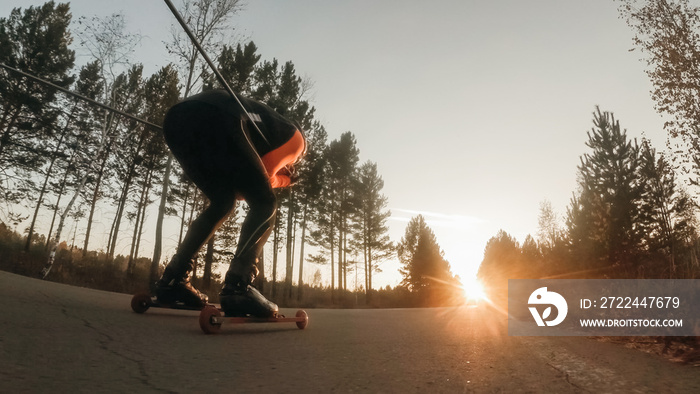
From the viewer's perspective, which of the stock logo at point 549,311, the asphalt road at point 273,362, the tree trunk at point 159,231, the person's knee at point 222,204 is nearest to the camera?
the asphalt road at point 273,362

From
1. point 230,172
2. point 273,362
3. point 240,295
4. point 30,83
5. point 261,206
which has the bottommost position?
point 273,362

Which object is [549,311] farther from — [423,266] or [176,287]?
[423,266]

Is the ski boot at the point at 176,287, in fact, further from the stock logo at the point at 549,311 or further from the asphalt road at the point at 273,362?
the stock logo at the point at 549,311

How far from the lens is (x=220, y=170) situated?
2248 millimetres

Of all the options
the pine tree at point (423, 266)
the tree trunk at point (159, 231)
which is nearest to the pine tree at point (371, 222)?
the pine tree at point (423, 266)

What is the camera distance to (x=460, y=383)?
1.16 meters

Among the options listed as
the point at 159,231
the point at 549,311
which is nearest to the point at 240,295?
the point at 549,311

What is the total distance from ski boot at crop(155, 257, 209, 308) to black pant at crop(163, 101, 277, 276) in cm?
6

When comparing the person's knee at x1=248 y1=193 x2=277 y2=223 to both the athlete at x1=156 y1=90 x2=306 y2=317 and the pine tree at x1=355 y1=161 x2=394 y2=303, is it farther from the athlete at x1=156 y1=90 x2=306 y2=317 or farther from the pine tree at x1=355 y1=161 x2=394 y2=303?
the pine tree at x1=355 y1=161 x2=394 y2=303

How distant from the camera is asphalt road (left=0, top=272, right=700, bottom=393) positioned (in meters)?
1.03

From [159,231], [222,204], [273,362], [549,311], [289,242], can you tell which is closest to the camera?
[273,362]

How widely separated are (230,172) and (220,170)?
8cm

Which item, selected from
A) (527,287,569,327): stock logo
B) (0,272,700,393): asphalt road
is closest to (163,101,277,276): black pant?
(0,272,700,393): asphalt road

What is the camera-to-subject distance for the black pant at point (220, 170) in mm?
2141
